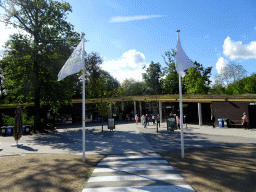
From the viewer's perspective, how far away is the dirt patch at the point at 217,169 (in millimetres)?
5051

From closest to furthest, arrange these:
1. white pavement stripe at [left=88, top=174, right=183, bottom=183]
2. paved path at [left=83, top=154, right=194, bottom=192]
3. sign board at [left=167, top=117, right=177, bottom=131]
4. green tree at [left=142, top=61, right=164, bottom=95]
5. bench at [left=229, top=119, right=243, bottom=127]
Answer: paved path at [left=83, top=154, right=194, bottom=192], white pavement stripe at [left=88, top=174, right=183, bottom=183], sign board at [left=167, top=117, right=177, bottom=131], bench at [left=229, top=119, right=243, bottom=127], green tree at [left=142, top=61, right=164, bottom=95]

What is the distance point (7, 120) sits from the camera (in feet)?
67.5

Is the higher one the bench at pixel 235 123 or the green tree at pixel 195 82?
the green tree at pixel 195 82

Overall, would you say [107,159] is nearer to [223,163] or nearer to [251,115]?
[223,163]

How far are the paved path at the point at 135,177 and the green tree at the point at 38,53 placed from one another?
46.2 ft

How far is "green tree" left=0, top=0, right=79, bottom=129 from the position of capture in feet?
59.3

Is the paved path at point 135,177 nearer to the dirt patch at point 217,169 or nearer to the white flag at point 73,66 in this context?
the dirt patch at point 217,169

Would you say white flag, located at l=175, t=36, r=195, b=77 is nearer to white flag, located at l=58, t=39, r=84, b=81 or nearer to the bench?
white flag, located at l=58, t=39, r=84, b=81

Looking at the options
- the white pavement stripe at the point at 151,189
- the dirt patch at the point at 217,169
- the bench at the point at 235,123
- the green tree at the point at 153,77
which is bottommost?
the white pavement stripe at the point at 151,189

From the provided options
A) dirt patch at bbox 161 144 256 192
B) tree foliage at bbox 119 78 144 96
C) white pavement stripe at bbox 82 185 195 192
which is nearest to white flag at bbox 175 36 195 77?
dirt patch at bbox 161 144 256 192

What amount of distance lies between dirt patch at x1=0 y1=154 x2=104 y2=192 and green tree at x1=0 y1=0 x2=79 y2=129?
12104mm

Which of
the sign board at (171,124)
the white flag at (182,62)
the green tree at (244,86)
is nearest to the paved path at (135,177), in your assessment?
the white flag at (182,62)

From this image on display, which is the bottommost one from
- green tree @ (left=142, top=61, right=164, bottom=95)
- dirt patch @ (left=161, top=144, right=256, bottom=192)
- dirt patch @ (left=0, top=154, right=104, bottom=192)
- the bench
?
dirt patch @ (left=0, top=154, right=104, bottom=192)

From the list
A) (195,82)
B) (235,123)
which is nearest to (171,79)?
(195,82)
